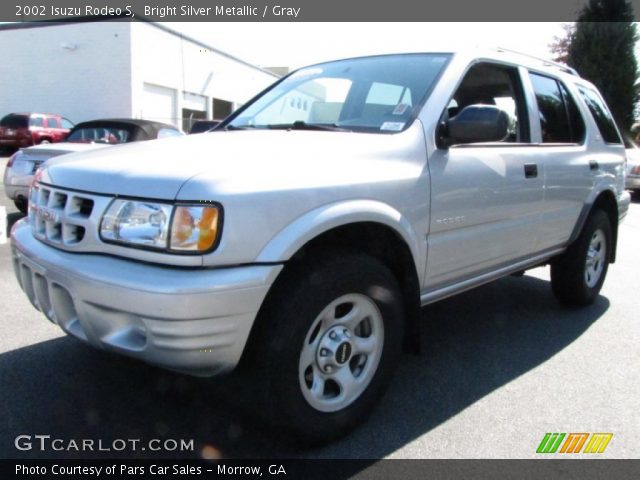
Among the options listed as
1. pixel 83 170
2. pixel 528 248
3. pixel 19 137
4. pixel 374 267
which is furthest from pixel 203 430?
pixel 19 137

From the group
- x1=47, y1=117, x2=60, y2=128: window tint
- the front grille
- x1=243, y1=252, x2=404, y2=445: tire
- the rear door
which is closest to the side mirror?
the rear door

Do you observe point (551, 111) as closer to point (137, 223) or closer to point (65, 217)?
point (137, 223)

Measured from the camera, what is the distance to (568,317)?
14.6 feet

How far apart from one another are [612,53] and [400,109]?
26885mm

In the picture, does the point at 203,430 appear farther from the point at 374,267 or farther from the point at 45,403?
the point at 374,267

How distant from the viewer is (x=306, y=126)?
119 inches

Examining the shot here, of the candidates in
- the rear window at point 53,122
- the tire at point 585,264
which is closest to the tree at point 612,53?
the rear window at point 53,122

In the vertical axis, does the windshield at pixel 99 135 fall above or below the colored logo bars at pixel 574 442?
above

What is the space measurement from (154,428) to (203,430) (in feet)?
0.74

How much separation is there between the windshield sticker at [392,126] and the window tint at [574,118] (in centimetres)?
207

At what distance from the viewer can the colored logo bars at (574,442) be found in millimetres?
2549

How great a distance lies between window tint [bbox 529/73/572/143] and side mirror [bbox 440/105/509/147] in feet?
3.99

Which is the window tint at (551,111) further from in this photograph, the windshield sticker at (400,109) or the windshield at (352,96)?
the windshield sticker at (400,109)

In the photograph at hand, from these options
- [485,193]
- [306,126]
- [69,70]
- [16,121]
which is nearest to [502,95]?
[485,193]
